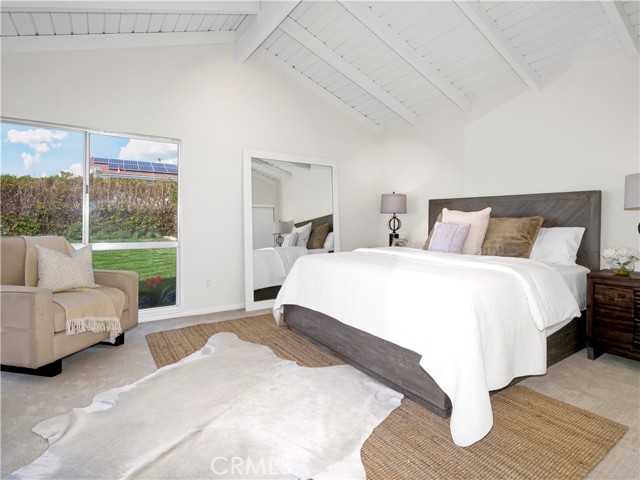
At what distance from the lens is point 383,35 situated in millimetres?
3502

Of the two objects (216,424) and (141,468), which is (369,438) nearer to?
(216,424)

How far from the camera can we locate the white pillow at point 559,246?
308 cm

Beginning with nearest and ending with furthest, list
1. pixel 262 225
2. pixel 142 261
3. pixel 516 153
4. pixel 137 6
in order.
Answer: pixel 137 6
pixel 516 153
pixel 142 261
pixel 262 225

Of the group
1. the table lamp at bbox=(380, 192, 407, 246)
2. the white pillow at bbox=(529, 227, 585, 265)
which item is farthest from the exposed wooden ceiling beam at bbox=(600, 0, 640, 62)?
the table lamp at bbox=(380, 192, 407, 246)

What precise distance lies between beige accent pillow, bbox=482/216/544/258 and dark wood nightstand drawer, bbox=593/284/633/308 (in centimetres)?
61

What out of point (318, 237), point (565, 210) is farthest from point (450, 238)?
point (318, 237)

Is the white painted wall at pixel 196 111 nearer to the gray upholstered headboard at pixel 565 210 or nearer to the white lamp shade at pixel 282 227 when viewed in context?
the white lamp shade at pixel 282 227

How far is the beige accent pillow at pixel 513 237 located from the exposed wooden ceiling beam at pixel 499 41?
139 cm

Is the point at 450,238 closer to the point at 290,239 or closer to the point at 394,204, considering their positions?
the point at 394,204

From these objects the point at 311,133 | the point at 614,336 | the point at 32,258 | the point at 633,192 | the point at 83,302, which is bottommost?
the point at 614,336

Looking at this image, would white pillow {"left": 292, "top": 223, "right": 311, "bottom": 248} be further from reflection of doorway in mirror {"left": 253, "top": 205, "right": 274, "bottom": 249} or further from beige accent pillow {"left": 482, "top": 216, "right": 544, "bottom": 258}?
beige accent pillow {"left": 482, "top": 216, "right": 544, "bottom": 258}

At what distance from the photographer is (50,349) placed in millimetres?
2307

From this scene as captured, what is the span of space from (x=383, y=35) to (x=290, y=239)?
247cm

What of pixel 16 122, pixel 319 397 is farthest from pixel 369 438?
pixel 16 122
